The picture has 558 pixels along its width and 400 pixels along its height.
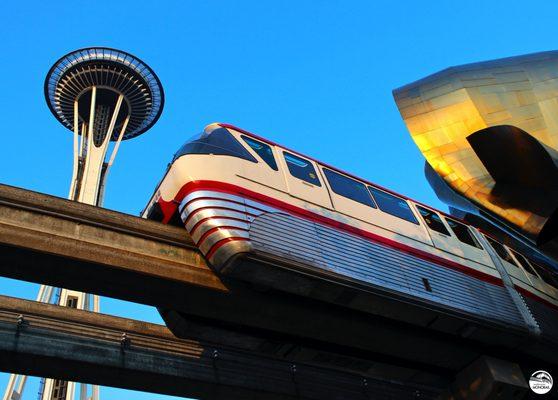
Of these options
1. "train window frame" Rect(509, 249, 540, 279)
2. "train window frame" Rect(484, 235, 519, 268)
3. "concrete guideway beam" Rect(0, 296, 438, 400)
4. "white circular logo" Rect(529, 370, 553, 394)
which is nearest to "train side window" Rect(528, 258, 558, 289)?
"train window frame" Rect(509, 249, 540, 279)

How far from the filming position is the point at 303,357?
11.7 m

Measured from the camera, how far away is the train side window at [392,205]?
12391mm

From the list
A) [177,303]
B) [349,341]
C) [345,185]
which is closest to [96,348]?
[177,303]

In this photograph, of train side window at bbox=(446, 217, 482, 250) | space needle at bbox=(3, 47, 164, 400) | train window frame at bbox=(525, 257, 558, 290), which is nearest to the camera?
train side window at bbox=(446, 217, 482, 250)

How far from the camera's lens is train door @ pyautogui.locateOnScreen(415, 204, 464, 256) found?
1278 centimetres

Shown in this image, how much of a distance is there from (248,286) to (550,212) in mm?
12828

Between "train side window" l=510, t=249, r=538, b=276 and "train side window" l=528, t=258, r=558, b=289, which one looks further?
"train side window" l=528, t=258, r=558, b=289

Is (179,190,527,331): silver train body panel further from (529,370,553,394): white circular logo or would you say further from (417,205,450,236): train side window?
(529,370,553,394): white circular logo

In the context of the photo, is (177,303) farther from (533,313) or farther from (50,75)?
(50,75)

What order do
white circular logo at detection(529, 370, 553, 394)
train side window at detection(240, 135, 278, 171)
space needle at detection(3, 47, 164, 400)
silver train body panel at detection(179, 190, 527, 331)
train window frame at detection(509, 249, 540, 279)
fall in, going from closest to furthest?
silver train body panel at detection(179, 190, 527, 331), train side window at detection(240, 135, 278, 171), white circular logo at detection(529, 370, 553, 394), train window frame at detection(509, 249, 540, 279), space needle at detection(3, 47, 164, 400)

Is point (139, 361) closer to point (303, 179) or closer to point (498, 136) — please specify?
point (303, 179)

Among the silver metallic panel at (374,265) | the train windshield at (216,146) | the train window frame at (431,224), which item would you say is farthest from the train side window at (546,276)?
the train windshield at (216,146)

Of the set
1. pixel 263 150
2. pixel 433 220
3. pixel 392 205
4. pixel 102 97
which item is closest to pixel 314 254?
pixel 263 150

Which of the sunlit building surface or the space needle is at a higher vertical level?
the space needle
